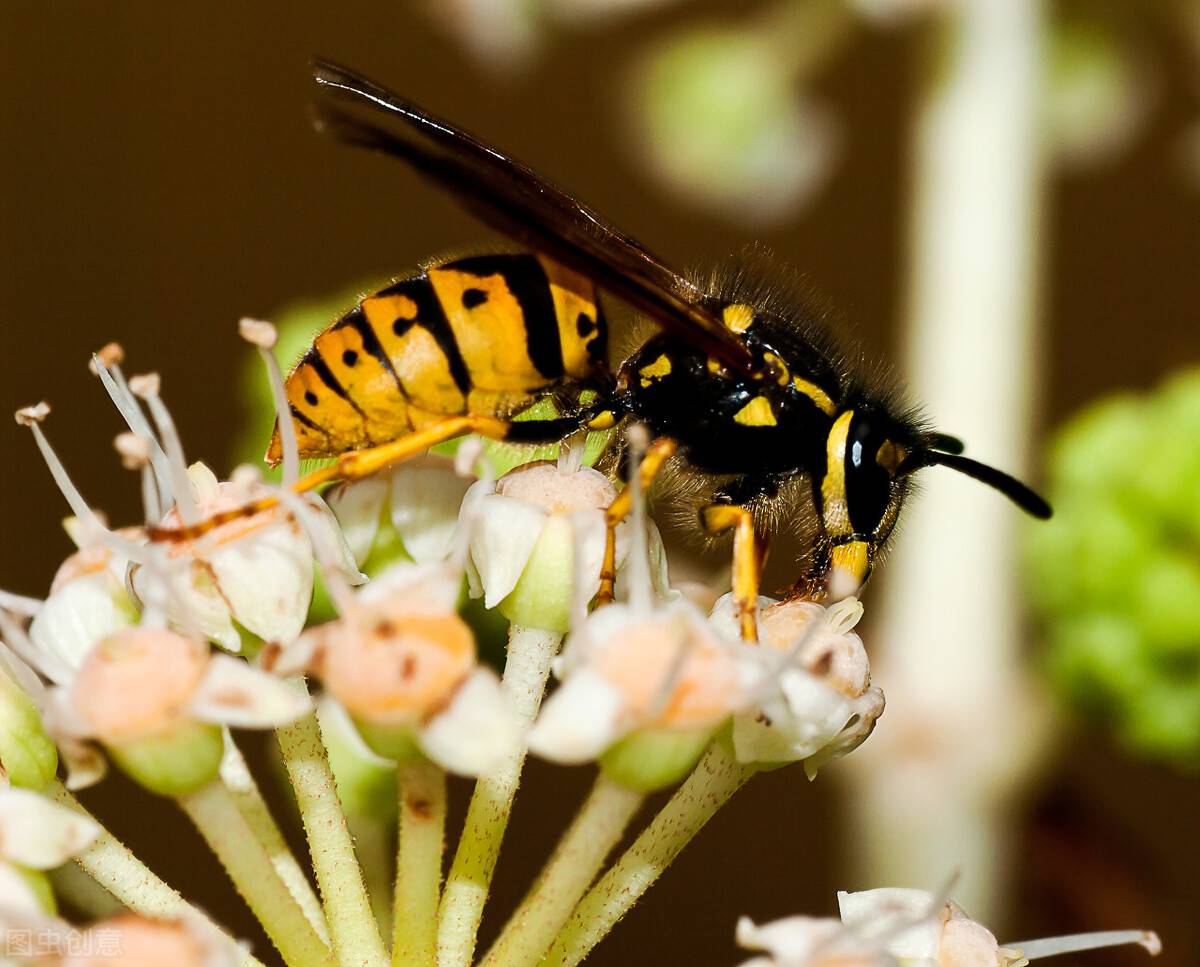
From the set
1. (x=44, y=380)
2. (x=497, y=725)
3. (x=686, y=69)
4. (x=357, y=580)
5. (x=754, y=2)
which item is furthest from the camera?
(x=44, y=380)

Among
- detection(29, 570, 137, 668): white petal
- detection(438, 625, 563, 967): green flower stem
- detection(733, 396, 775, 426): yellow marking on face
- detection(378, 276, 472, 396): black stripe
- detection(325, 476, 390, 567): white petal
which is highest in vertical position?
detection(378, 276, 472, 396): black stripe

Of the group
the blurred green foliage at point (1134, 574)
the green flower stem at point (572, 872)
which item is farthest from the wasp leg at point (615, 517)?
the blurred green foliage at point (1134, 574)

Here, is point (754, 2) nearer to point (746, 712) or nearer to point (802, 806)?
point (802, 806)

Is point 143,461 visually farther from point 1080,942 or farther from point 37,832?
point 1080,942

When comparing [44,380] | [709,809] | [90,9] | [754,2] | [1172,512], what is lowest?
[44,380]

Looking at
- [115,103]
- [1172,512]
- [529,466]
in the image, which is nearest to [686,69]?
[1172,512]

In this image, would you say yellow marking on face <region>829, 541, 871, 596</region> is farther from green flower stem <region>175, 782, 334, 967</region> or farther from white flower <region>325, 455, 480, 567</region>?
green flower stem <region>175, 782, 334, 967</region>

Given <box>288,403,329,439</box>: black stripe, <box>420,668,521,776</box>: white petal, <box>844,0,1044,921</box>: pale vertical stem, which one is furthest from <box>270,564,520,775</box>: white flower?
<box>844,0,1044,921</box>: pale vertical stem
